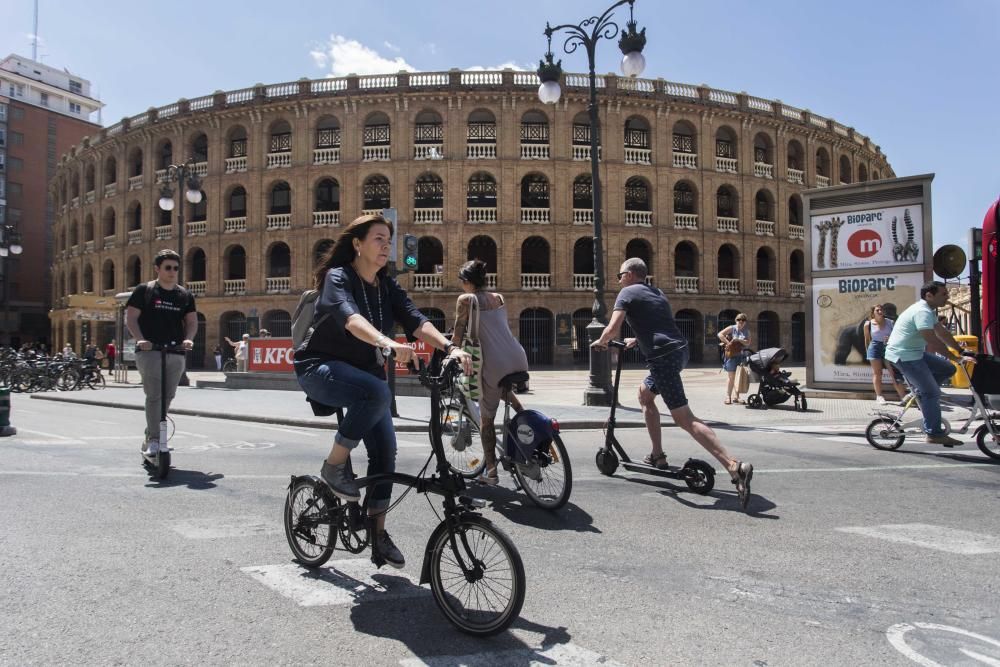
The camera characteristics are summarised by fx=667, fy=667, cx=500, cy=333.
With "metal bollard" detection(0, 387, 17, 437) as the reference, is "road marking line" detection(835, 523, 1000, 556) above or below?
below

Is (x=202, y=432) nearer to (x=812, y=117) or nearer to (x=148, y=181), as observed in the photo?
(x=148, y=181)

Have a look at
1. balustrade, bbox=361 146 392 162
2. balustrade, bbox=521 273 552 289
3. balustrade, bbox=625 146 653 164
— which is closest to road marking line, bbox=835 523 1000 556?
balustrade, bbox=521 273 552 289

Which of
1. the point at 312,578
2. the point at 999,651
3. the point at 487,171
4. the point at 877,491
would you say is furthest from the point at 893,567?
the point at 487,171

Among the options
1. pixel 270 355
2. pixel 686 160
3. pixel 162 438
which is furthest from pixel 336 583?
pixel 686 160

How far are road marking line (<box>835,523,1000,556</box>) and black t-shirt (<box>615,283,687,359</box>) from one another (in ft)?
6.04

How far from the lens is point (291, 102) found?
34938mm

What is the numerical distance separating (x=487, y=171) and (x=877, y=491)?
29.7 meters

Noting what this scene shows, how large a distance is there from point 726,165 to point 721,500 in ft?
113

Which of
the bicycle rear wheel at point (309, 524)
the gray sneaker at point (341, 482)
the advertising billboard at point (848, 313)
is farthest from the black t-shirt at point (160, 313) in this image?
the advertising billboard at point (848, 313)

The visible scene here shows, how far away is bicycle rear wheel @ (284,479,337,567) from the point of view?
137 inches

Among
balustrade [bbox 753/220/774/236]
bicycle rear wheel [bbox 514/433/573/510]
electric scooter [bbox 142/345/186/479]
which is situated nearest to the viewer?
bicycle rear wheel [bbox 514/433/573/510]

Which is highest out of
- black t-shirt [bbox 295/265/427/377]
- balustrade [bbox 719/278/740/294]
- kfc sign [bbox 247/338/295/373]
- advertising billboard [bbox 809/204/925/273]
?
balustrade [bbox 719/278/740/294]

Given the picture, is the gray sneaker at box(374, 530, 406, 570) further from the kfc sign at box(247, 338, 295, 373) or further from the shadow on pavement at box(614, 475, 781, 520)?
the kfc sign at box(247, 338, 295, 373)

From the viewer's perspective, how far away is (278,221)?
116ft
